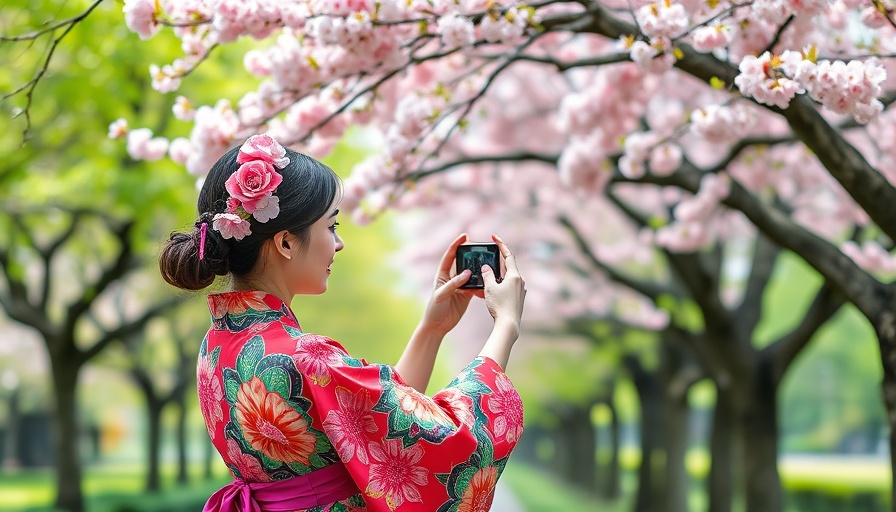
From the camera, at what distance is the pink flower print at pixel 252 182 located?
2.34 metres

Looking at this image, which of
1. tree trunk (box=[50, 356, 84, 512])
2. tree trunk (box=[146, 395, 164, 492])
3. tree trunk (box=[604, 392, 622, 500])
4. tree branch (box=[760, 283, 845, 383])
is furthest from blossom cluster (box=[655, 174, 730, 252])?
tree trunk (box=[146, 395, 164, 492])

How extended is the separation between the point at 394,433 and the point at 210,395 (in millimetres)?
476

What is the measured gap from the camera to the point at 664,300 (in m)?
10.3

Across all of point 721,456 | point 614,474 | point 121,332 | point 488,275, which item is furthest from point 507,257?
point 614,474

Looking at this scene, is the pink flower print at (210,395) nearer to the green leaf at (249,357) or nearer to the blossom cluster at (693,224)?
the green leaf at (249,357)

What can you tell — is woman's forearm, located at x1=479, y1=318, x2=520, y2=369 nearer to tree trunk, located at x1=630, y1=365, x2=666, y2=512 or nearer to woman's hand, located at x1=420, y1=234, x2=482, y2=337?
woman's hand, located at x1=420, y1=234, x2=482, y2=337

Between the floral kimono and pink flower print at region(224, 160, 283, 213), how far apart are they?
27cm

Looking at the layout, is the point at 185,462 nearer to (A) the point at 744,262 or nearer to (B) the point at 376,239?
(B) the point at 376,239

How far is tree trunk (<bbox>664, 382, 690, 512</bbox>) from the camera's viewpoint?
1416 centimetres

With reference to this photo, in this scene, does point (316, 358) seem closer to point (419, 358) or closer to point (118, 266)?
point (419, 358)

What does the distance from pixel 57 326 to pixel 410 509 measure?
39.2ft

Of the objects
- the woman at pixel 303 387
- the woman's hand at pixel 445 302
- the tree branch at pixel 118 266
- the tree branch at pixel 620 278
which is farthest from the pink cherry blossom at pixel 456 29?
the tree branch at pixel 118 266

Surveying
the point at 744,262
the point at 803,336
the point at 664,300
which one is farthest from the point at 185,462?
the point at 803,336

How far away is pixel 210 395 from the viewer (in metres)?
2.40
